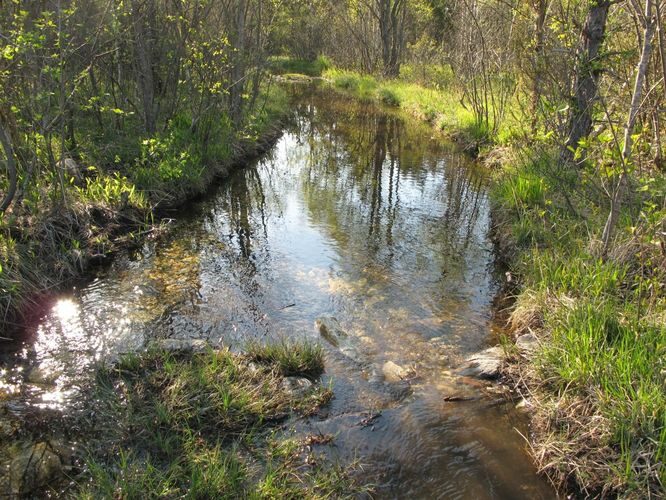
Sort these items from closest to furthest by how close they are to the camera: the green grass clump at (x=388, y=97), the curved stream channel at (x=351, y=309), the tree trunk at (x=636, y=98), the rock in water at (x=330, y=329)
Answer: the curved stream channel at (x=351, y=309) → the tree trunk at (x=636, y=98) → the rock in water at (x=330, y=329) → the green grass clump at (x=388, y=97)

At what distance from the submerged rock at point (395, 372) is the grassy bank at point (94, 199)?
4.18 m

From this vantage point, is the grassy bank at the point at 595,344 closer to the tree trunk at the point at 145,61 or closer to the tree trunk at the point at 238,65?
the tree trunk at the point at 145,61

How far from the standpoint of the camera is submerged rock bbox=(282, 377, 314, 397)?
4582 mm

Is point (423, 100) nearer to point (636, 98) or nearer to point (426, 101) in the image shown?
point (426, 101)

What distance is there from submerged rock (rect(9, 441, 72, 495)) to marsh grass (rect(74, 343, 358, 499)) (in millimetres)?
206

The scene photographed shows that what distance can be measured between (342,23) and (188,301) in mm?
31484

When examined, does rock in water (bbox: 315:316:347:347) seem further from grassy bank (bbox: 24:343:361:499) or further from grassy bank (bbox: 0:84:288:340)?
grassy bank (bbox: 0:84:288:340)

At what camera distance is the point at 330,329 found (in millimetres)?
5828

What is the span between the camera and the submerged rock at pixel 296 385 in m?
4.58

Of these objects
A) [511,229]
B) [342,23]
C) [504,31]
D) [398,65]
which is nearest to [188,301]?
[511,229]

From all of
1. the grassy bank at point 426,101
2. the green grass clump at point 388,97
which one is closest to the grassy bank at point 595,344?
the grassy bank at point 426,101

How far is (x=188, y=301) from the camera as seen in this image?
249 inches

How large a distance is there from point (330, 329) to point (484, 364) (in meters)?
1.80

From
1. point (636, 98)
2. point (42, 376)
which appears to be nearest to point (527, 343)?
point (636, 98)
